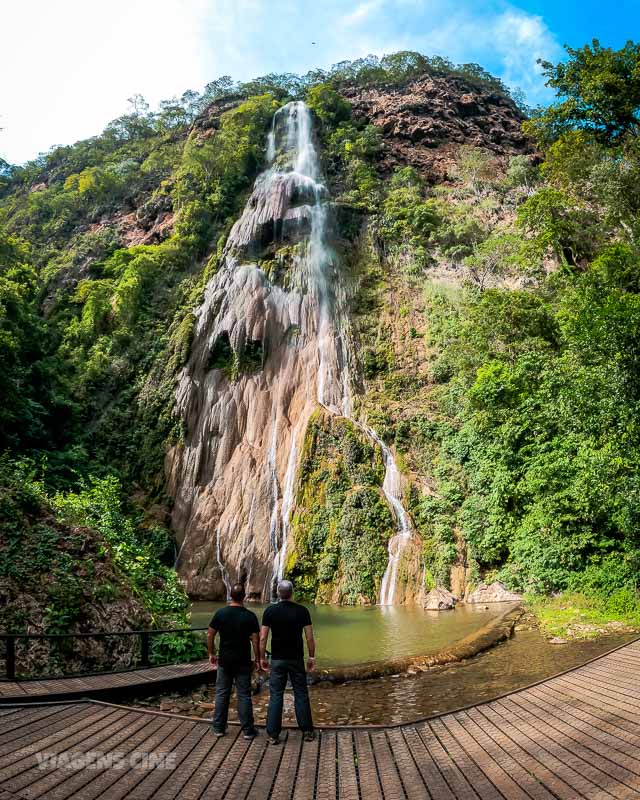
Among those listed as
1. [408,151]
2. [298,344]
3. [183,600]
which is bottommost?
[183,600]

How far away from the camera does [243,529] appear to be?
25078 millimetres

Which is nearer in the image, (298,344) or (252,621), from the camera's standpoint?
(252,621)

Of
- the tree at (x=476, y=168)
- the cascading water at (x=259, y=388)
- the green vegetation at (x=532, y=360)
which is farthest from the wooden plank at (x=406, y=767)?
the tree at (x=476, y=168)

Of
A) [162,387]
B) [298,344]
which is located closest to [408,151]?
[298,344]

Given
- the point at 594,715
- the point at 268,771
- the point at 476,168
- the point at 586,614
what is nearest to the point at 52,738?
the point at 268,771

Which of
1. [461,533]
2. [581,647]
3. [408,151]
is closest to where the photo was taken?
[581,647]

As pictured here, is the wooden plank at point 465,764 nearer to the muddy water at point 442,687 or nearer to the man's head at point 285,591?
the muddy water at point 442,687

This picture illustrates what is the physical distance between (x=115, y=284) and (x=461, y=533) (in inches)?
1161

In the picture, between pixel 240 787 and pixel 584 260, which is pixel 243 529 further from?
pixel 584 260

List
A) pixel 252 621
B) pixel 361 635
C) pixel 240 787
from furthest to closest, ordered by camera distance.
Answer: pixel 361 635 < pixel 252 621 < pixel 240 787

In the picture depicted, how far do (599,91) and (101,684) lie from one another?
1230 inches

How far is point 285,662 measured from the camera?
5.76 metres

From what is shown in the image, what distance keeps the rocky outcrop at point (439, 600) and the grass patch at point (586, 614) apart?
3165mm

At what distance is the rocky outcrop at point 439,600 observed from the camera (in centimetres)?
1917
